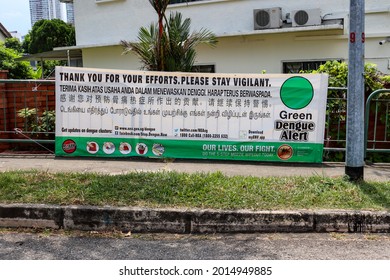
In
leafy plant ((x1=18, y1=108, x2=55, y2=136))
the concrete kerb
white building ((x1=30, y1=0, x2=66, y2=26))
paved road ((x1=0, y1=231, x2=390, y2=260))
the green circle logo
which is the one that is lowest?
paved road ((x1=0, y1=231, x2=390, y2=260))

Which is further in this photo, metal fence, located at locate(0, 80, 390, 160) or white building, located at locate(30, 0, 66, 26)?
white building, located at locate(30, 0, 66, 26)

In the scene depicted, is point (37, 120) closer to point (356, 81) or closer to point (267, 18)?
point (356, 81)

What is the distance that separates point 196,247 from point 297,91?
149 inches

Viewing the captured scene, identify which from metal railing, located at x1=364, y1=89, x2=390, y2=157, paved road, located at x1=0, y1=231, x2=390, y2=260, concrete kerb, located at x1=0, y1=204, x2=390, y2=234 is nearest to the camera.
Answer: paved road, located at x1=0, y1=231, x2=390, y2=260

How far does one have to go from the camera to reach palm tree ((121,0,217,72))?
787cm

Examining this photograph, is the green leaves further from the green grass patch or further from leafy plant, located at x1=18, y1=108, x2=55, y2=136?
the green grass patch

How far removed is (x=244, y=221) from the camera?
4.66m

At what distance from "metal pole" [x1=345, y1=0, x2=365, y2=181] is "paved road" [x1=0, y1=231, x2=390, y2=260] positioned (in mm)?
1393

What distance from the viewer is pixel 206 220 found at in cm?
466

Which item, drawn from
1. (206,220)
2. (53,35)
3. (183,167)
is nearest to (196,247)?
(206,220)

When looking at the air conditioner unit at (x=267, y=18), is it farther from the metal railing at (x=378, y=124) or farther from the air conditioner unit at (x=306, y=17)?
the metal railing at (x=378, y=124)

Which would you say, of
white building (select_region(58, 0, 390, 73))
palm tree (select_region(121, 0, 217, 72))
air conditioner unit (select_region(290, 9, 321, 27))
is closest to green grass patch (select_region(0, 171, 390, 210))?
palm tree (select_region(121, 0, 217, 72))

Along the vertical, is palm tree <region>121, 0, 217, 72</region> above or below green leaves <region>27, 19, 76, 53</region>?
below
